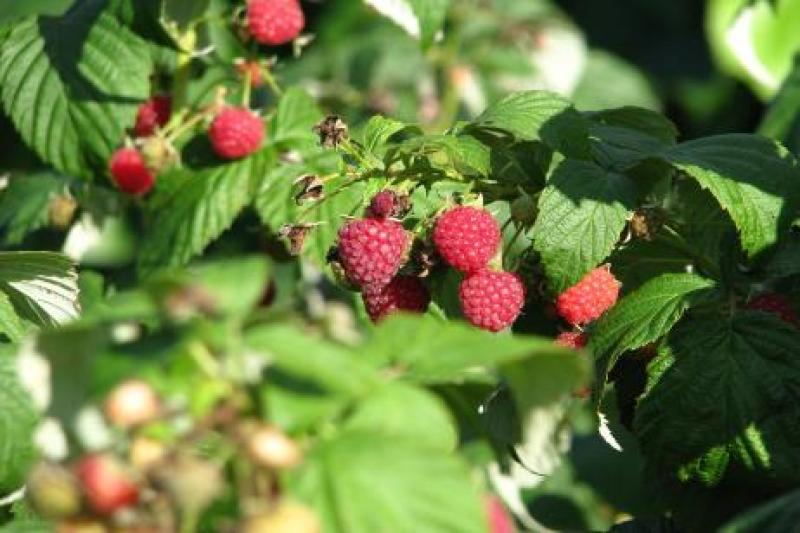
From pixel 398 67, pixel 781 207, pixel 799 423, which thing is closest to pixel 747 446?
pixel 799 423

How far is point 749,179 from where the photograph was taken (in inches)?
46.4

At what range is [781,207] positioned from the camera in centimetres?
117

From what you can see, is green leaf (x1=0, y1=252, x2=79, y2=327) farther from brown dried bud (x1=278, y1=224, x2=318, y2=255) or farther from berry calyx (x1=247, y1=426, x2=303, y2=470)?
berry calyx (x1=247, y1=426, x2=303, y2=470)

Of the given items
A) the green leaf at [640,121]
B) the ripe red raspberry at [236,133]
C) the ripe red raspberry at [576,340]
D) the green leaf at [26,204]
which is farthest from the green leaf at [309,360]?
the green leaf at [26,204]

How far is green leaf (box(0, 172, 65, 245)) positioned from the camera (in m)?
1.68

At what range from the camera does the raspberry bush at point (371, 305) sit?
68 centimetres

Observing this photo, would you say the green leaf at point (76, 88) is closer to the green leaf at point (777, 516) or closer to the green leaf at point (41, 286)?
the green leaf at point (41, 286)

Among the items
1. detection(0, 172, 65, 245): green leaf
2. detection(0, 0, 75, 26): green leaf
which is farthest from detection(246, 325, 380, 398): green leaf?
detection(0, 0, 75, 26): green leaf

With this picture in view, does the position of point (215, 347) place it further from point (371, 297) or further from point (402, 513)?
point (371, 297)

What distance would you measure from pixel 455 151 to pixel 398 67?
2282 millimetres

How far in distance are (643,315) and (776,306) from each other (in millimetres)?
135

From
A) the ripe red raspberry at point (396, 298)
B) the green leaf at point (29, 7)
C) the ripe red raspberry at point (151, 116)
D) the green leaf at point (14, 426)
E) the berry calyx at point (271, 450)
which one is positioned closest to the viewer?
the berry calyx at point (271, 450)

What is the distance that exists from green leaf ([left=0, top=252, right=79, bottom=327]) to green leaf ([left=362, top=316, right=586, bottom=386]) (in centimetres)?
48

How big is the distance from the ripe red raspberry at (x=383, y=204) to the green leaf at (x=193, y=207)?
0.35 metres
